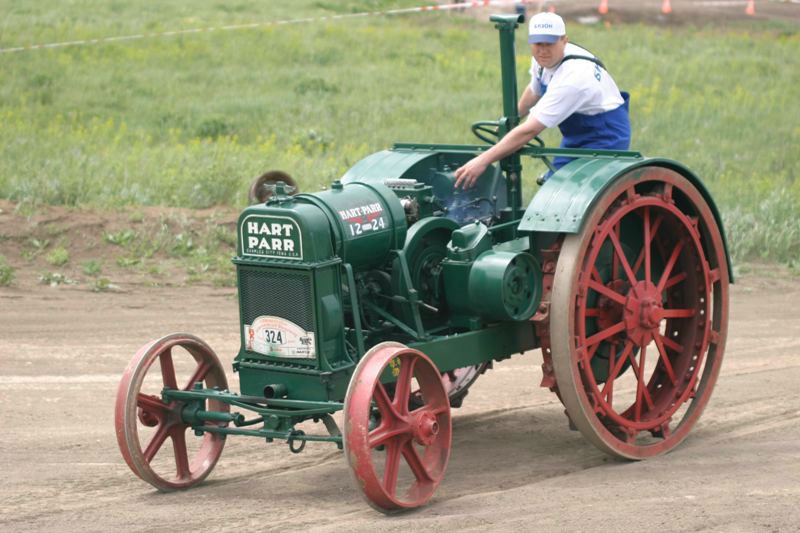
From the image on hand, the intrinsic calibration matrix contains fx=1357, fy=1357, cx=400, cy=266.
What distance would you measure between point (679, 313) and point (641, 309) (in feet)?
1.33

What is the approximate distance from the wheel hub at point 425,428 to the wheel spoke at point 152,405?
1.19 meters

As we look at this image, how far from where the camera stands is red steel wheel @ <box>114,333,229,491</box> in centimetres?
575

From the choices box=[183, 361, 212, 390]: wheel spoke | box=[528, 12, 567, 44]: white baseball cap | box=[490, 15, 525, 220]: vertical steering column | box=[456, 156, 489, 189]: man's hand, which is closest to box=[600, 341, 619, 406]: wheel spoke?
box=[490, 15, 525, 220]: vertical steering column

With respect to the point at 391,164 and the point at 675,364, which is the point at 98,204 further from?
the point at 675,364

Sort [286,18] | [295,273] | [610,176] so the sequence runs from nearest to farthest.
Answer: [295,273], [610,176], [286,18]

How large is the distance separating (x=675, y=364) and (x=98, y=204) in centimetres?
634

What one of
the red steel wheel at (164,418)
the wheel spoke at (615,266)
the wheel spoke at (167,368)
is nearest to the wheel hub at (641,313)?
the wheel spoke at (615,266)

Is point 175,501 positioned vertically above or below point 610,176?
below

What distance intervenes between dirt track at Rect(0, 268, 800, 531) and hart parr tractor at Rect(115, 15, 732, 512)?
0.21 meters

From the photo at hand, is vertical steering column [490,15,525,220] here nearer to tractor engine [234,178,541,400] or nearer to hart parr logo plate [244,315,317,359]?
tractor engine [234,178,541,400]

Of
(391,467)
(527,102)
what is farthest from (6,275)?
(391,467)

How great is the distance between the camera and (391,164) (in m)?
6.77

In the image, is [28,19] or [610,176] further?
[28,19]

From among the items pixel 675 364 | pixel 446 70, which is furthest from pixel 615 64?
pixel 675 364
